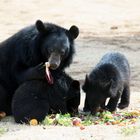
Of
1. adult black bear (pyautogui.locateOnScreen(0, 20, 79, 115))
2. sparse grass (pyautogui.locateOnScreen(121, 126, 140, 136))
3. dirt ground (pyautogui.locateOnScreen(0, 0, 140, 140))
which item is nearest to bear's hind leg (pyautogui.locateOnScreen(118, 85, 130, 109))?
dirt ground (pyautogui.locateOnScreen(0, 0, 140, 140))

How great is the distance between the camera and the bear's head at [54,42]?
9.03 meters

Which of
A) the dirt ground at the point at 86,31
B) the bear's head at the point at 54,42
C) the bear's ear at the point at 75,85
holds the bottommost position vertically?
the dirt ground at the point at 86,31

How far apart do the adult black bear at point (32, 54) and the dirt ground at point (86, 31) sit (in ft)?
1.98

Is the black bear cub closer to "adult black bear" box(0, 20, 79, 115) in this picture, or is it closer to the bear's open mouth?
"adult black bear" box(0, 20, 79, 115)

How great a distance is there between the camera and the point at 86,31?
18922 millimetres

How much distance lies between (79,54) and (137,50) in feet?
5.23

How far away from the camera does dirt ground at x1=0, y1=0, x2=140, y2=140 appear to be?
26.1 ft

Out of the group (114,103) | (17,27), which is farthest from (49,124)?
(17,27)

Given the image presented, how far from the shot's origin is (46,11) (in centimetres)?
2295

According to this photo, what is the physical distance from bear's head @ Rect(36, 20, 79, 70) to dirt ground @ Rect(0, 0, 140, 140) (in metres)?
1.15

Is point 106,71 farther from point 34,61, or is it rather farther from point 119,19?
point 119,19

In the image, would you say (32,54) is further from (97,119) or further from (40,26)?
(97,119)

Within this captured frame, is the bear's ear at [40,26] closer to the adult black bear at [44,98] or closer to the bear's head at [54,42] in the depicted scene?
the bear's head at [54,42]

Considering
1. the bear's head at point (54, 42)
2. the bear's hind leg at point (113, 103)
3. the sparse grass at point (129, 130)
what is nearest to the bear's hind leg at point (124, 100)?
the bear's hind leg at point (113, 103)
